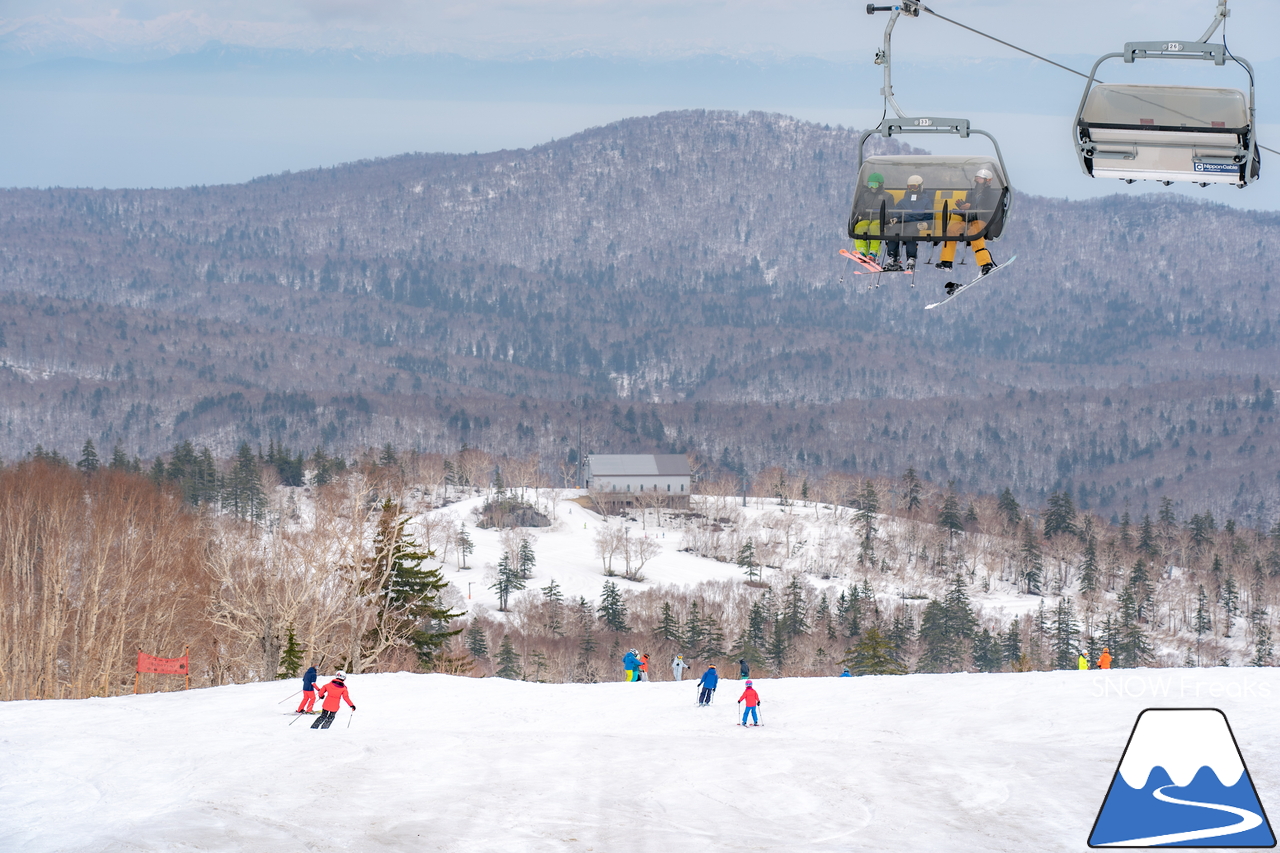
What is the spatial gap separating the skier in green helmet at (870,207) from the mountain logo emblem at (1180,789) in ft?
25.2

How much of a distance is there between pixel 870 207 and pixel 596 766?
35.0 feet

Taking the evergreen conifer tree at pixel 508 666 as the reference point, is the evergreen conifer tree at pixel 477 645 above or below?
below

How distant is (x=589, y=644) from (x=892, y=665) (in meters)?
31.3

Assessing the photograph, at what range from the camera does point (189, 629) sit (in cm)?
5666

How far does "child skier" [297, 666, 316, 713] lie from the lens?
25000mm

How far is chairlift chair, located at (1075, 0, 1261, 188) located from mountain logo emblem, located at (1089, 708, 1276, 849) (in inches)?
238

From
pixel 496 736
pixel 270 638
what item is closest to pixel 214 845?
pixel 496 736

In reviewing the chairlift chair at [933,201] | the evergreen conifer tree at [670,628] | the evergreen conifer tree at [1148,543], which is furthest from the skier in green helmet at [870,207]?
the evergreen conifer tree at [1148,543]

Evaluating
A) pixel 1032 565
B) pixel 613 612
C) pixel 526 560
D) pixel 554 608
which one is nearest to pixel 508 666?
pixel 613 612

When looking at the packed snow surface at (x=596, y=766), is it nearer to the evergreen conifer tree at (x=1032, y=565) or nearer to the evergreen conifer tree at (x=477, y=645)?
the evergreen conifer tree at (x=477, y=645)

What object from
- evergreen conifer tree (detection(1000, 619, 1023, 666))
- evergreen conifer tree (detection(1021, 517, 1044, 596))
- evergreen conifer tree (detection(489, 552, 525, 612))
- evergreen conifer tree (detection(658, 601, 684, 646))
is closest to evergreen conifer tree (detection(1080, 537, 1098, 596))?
evergreen conifer tree (detection(1021, 517, 1044, 596))

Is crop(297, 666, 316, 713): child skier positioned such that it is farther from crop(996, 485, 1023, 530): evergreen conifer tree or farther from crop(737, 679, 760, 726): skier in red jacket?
crop(996, 485, 1023, 530): evergreen conifer tree

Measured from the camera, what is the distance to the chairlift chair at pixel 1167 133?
13758 millimetres

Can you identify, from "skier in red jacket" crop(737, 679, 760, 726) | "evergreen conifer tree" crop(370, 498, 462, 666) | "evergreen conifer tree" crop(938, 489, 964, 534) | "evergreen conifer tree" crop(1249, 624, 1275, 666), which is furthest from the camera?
"evergreen conifer tree" crop(938, 489, 964, 534)
